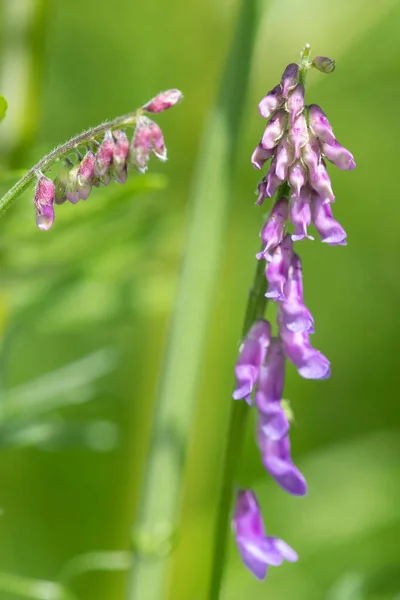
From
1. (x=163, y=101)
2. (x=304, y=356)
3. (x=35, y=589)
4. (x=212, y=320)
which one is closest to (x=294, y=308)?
(x=304, y=356)

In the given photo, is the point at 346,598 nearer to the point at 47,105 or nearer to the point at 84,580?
the point at 84,580

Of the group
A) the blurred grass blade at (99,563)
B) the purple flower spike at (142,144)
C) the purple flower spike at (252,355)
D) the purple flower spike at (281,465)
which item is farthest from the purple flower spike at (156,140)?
the blurred grass blade at (99,563)

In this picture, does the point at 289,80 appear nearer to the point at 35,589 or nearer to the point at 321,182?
the point at 321,182

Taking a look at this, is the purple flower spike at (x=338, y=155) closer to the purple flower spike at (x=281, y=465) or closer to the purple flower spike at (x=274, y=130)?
the purple flower spike at (x=274, y=130)

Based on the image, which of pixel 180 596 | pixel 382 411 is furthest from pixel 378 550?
pixel 180 596

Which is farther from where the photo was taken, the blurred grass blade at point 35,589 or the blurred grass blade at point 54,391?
the blurred grass blade at point 54,391

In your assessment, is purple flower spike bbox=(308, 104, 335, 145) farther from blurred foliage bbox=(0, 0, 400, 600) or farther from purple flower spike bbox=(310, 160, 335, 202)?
blurred foliage bbox=(0, 0, 400, 600)
